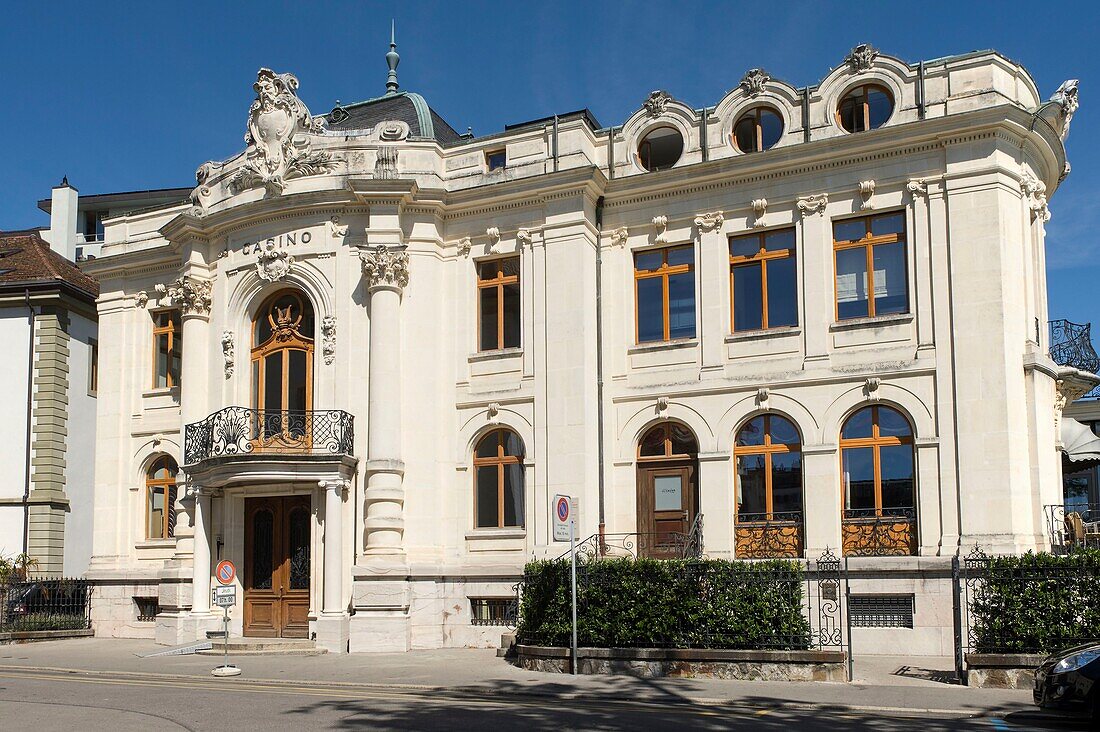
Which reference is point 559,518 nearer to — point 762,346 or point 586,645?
point 586,645

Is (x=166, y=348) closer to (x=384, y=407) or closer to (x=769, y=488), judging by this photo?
(x=384, y=407)

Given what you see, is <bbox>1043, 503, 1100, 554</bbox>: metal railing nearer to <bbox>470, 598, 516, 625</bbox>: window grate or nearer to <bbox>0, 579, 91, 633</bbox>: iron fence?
<bbox>470, 598, 516, 625</bbox>: window grate

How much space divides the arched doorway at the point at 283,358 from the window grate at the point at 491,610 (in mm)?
5851

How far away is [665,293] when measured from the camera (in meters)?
26.6

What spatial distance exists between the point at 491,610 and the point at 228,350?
899 centimetres

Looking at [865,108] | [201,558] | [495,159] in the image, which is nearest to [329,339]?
[495,159]

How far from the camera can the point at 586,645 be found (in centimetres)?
2020

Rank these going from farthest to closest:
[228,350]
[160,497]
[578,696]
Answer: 1. [160,497]
2. [228,350]
3. [578,696]

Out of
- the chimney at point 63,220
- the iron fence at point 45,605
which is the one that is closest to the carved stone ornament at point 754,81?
the iron fence at point 45,605

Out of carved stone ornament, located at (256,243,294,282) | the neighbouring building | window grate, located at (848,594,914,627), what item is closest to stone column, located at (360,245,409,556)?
carved stone ornament, located at (256,243,294,282)

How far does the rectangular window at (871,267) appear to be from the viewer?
2438cm

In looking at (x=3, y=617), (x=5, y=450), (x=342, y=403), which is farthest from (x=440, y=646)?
(x=5, y=450)

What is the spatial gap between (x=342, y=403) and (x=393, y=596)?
4616mm

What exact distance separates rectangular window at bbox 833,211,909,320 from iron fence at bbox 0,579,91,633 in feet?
66.0
